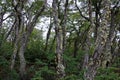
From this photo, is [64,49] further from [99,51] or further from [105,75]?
[99,51]

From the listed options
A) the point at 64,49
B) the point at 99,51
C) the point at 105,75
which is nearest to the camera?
the point at 99,51

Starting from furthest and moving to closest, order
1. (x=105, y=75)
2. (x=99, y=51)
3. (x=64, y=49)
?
(x=64, y=49) < (x=105, y=75) < (x=99, y=51)

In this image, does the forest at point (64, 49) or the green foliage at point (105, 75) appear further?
the green foliage at point (105, 75)

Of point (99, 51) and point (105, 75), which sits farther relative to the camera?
point (105, 75)

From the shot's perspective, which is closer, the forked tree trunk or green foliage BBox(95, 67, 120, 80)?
the forked tree trunk

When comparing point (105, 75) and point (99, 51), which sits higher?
point (99, 51)

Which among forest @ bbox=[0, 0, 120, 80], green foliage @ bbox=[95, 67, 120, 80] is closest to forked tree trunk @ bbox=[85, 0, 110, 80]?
forest @ bbox=[0, 0, 120, 80]

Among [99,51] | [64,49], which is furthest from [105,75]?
[64,49]

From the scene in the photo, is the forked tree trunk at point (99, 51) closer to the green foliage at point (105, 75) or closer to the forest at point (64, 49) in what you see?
the forest at point (64, 49)

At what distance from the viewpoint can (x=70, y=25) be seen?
30.6 metres

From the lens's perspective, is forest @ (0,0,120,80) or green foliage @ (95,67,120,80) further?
green foliage @ (95,67,120,80)

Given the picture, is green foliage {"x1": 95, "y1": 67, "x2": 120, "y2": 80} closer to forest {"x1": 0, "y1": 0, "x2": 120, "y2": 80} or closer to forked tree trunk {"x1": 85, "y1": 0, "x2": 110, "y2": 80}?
forest {"x1": 0, "y1": 0, "x2": 120, "y2": 80}

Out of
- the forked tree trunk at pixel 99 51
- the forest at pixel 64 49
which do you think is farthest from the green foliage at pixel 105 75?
the forked tree trunk at pixel 99 51

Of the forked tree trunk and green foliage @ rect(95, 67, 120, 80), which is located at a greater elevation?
the forked tree trunk
